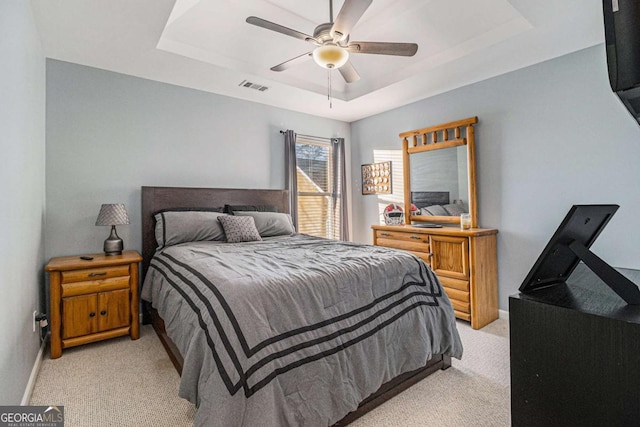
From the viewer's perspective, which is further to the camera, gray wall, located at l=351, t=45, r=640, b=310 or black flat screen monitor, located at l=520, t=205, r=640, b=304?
gray wall, located at l=351, t=45, r=640, b=310

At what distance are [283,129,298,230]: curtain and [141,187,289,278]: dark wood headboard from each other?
9.7 inches

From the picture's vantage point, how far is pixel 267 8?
2.83 metres

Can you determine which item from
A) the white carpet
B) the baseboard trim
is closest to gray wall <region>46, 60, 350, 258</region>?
the baseboard trim

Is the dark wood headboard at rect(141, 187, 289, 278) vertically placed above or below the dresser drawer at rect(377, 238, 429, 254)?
above

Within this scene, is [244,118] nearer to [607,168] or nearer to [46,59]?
[46,59]

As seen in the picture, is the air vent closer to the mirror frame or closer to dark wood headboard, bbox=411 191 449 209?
the mirror frame

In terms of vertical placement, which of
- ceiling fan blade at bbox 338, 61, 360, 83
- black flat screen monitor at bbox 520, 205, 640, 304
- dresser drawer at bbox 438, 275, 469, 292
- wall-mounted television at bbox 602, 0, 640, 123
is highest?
ceiling fan blade at bbox 338, 61, 360, 83

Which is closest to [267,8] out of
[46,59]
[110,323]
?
[46,59]

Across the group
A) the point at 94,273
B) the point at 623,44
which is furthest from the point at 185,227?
the point at 623,44

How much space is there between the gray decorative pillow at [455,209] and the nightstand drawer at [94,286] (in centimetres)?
350

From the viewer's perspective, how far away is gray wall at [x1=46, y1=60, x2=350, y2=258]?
291 centimetres

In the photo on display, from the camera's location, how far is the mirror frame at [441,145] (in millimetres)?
3516

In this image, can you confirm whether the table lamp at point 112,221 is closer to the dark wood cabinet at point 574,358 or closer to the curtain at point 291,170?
the curtain at point 291,170

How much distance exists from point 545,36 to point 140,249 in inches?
169
